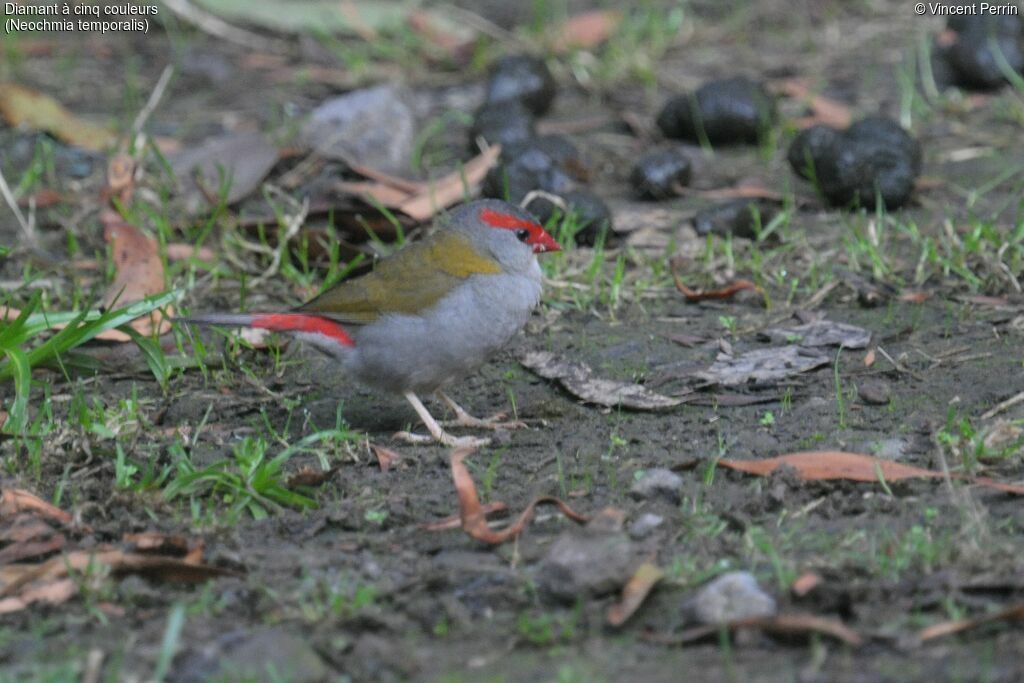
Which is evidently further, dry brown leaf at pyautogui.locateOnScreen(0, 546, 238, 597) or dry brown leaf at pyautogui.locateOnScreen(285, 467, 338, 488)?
dry brown leaf at pyautogui.locateOnScreen(285, 467, 338, 488)

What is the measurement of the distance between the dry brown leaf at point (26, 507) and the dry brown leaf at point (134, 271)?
159 cm

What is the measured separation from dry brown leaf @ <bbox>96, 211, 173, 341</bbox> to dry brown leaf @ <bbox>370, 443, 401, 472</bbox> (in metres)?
1.46

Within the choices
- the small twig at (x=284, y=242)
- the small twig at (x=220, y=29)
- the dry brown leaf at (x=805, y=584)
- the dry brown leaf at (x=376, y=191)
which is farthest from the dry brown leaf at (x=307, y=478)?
the small twig at (x=220, y=29)

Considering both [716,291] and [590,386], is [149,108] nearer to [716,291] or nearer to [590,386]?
[716,291]

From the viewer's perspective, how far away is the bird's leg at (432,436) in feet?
15.7

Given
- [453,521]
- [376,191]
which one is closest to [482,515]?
[453,521]

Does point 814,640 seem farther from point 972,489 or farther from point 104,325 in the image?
point 104,325

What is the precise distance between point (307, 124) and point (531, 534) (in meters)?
4.35

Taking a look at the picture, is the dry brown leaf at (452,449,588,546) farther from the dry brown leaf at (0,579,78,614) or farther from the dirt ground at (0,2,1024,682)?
the dry brown leaf at (0,579,78,614)

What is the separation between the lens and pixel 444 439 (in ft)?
15.9

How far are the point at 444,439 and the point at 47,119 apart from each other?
4.21m

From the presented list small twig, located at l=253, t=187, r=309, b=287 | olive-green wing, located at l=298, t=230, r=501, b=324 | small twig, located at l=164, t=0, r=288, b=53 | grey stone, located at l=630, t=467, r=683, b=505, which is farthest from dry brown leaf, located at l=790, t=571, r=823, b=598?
small twig, located at l=164, t=0, r=288, b=53

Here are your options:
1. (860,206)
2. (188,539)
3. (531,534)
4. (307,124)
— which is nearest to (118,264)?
(307,124)

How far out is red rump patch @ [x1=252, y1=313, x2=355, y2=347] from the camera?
5.00 metres
